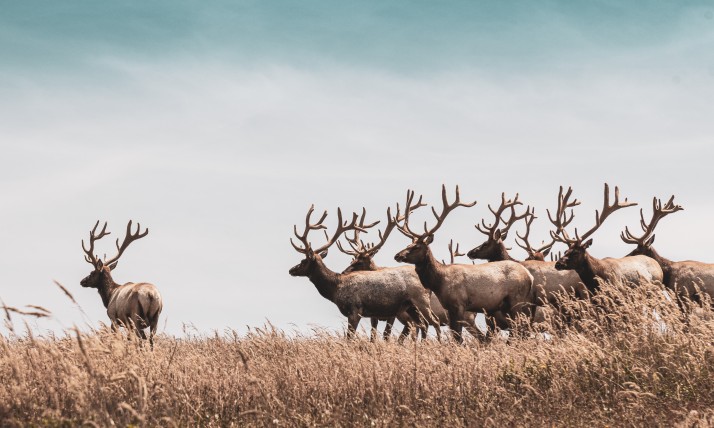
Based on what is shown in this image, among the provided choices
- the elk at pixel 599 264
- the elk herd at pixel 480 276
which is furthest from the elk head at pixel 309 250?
the elk at pixel 599 264

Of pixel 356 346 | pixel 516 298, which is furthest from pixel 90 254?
pixel 356 346

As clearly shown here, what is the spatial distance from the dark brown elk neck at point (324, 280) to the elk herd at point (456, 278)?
0.02m

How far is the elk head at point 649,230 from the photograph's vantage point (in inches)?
695

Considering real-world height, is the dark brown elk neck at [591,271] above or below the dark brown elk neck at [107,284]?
below

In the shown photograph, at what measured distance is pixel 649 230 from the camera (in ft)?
59.2

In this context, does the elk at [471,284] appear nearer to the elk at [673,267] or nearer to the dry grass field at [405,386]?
the elk at [673,267]

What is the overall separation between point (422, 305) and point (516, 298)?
81.9 inches

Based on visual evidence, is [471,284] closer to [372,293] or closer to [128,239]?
[372,293]

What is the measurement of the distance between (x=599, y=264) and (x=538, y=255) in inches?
164

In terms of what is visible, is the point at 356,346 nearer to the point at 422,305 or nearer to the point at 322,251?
the point at 422,305

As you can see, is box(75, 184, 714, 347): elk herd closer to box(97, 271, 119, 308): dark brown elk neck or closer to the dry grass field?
box(97, 271, 119, 308): dark brown elk neck

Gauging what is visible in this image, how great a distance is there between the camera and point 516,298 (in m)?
14.9

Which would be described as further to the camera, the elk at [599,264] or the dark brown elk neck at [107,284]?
the dark brown elk neck at [107,284]

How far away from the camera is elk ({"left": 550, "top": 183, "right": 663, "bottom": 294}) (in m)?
14.9
